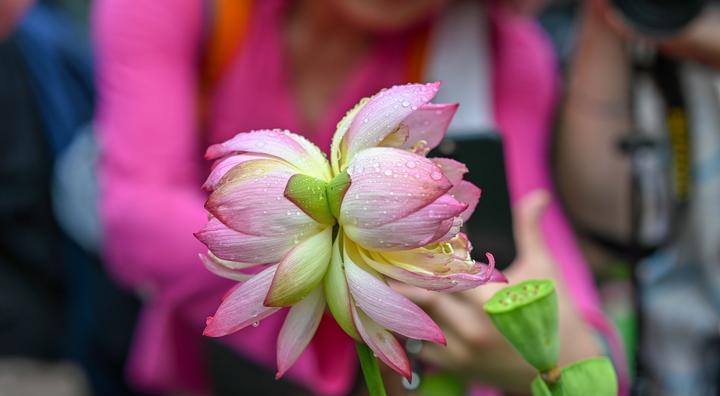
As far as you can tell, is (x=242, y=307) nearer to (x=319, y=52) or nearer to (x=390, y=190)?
(x=390, y=190)

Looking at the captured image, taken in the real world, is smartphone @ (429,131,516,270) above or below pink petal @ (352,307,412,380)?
below

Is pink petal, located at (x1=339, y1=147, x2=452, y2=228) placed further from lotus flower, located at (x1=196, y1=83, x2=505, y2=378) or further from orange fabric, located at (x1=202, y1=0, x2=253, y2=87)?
orange fabric, located at (x1=202, y1=0, x2=253, y2=87)

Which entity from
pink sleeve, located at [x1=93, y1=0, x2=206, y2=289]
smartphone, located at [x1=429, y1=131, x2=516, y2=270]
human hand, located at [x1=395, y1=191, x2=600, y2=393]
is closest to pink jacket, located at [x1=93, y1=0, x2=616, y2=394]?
pink sleeve, located at [x1=93, y1=0, x2=206, y2=289]

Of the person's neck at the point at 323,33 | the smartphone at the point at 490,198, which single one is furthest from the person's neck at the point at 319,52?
the smartphone at the point at 490,198

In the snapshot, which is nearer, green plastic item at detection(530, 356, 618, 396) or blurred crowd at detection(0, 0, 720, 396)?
green plastic item at detection(530, 356, 618, 396)

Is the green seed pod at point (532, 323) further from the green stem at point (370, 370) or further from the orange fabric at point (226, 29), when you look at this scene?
the orange fabric at point (226, 29)
